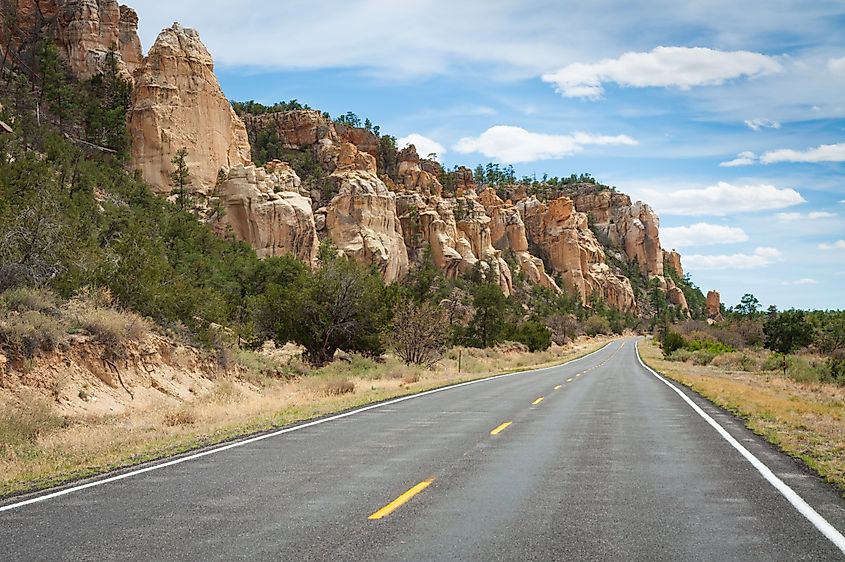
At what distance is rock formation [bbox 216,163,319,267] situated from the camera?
75812 millimetres

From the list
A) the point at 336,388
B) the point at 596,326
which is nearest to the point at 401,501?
the point at 336,388

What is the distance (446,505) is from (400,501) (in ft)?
1.56

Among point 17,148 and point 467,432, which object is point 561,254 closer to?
point 17,148

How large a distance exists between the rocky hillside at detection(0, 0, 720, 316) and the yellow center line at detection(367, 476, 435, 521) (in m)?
63.9

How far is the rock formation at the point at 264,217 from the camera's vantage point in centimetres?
7581

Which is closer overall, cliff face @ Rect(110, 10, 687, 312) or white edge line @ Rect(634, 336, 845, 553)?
white edge line @ Rect(634, 336, 845, 553)

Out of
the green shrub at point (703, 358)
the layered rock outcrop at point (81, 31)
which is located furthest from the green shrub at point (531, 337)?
the layered rock outcrop at point (81, 31)

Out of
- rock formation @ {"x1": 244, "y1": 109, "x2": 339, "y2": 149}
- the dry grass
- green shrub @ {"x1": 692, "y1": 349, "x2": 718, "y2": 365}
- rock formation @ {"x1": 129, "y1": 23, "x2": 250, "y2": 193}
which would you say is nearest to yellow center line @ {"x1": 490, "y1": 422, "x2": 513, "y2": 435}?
the dry grass

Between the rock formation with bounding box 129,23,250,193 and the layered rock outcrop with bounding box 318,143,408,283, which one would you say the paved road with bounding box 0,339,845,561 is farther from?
the layered rock outcrop with bounding box 318,143,408,283

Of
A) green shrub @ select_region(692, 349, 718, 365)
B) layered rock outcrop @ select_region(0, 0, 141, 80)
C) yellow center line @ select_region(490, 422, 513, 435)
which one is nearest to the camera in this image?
yellow center line @ select_region(490, 422, 513, 435)

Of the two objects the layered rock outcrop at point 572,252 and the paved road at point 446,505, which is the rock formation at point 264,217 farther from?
the layered rock outcrop at point 572,252

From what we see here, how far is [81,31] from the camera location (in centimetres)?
8356

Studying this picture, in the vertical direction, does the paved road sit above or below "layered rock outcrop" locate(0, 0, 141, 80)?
below

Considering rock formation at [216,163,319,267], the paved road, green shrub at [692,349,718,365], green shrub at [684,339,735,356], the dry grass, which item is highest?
rock formation at [216,163,319,267]
